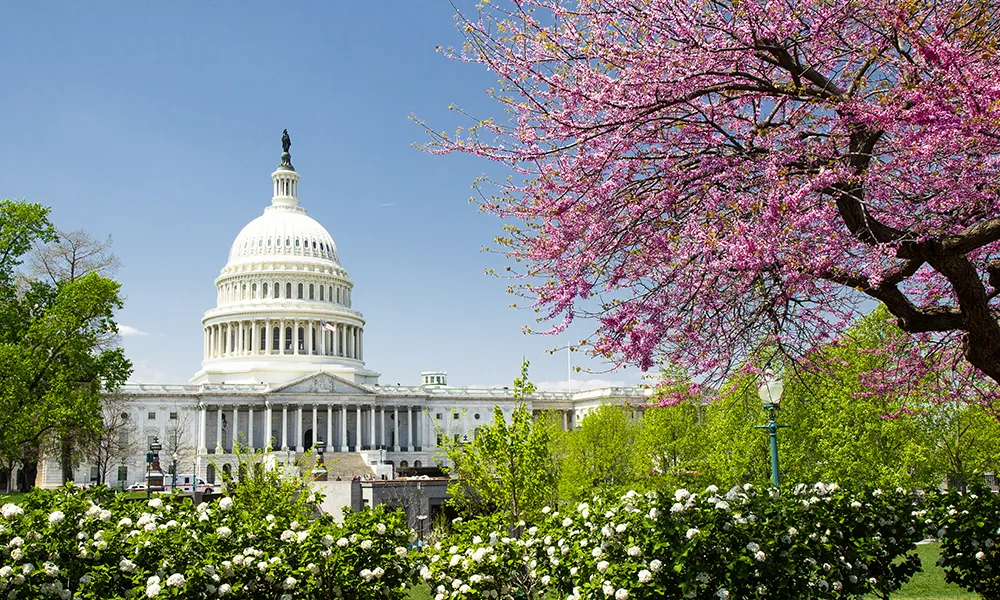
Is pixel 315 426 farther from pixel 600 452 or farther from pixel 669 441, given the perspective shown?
pixel 669 441

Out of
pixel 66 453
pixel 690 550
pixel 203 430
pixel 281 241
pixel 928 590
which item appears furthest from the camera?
pixel 281 241

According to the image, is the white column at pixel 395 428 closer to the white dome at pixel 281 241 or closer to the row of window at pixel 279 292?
the row of window at pixel 279 292

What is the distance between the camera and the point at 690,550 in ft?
36.3

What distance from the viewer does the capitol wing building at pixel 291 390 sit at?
109 metres

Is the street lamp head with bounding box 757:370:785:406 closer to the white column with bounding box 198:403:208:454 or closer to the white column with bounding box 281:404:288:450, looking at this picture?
the white column with bounding box 281:404:288:450

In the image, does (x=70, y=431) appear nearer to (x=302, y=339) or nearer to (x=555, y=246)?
(x=555, y=246)

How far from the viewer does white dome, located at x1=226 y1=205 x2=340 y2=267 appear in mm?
128375

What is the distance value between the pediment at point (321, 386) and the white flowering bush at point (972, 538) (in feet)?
335

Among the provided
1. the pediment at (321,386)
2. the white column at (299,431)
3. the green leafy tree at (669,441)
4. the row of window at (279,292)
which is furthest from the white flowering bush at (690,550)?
the row of window at (279,292)

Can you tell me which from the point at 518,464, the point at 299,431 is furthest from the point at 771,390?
the point at 299,431

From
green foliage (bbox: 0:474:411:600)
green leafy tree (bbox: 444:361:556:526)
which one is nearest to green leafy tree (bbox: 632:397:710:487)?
green leafy tree (bbox: 444:361:556:526)

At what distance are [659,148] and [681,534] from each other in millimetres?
4848

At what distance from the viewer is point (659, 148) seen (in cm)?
1212

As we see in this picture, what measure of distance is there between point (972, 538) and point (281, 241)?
122 meters
